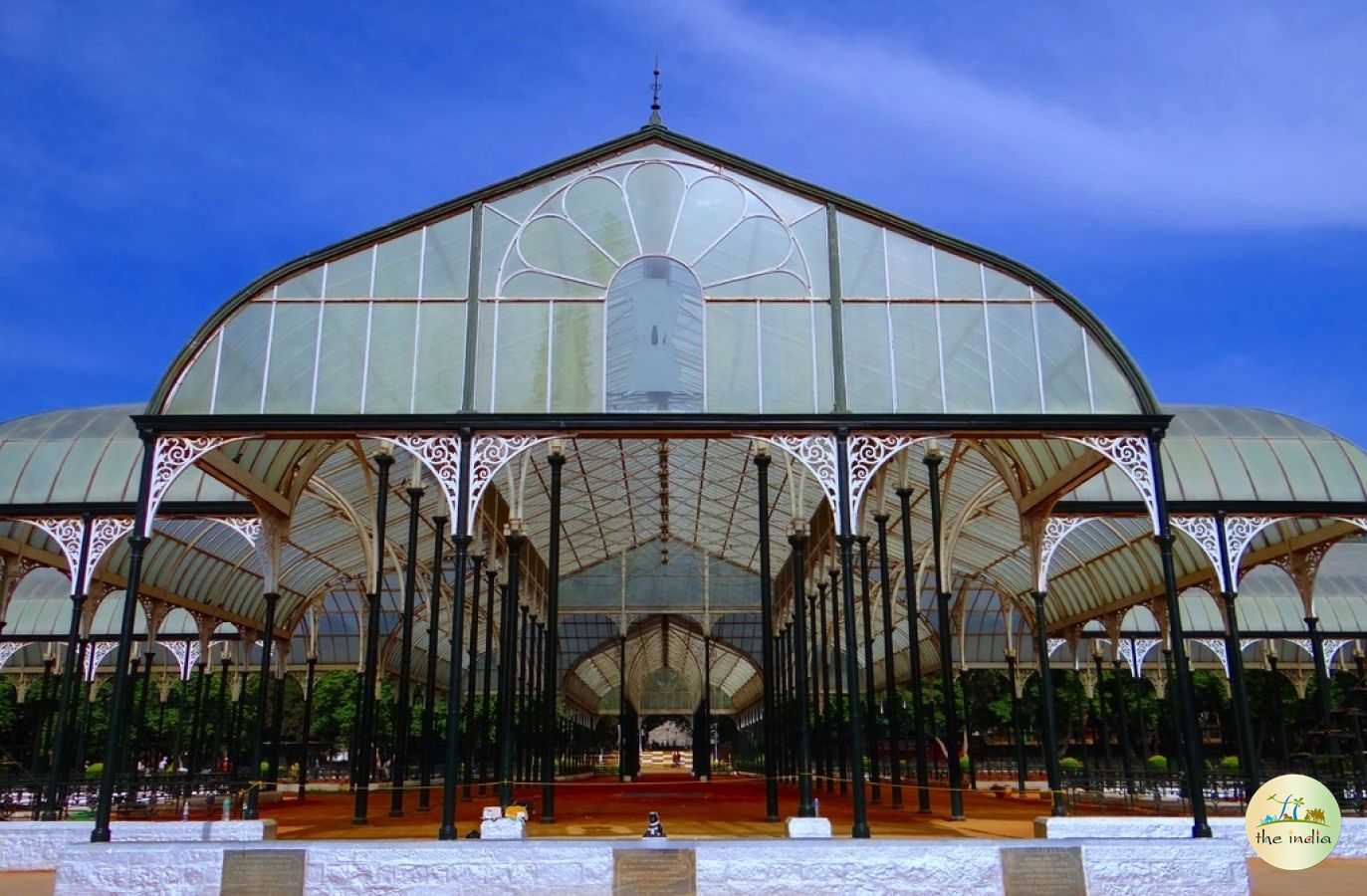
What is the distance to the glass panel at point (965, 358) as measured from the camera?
706 inches

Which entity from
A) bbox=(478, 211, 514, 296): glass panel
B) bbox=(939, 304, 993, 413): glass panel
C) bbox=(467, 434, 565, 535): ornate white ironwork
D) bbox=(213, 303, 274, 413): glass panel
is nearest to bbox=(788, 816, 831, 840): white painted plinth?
bbox=(467, 434, 565, 535): ornate white ironwork

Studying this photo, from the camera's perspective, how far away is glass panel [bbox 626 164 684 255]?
62.3 feet

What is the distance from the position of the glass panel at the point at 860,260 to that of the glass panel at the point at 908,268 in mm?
147

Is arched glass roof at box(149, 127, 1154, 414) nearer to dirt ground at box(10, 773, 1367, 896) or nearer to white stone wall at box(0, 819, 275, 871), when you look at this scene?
white stone wall at box(0, 819, 275, 871)

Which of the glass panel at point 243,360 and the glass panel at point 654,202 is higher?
the glass panel at point 654,202

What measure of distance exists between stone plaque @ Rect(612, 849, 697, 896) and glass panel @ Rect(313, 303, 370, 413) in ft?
28.5

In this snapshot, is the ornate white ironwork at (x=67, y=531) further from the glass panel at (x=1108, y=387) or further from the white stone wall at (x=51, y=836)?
the glass panel at (x=1108, y=387)

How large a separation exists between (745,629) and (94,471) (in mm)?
34282

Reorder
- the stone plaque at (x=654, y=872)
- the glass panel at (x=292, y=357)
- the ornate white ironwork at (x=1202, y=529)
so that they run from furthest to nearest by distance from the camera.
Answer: the ornate white ironwork at (x=1202, y=529) < the glass panel at (x=292, y=357) < the stone plaque at (x=654, y=872)

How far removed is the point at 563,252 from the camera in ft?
62.1

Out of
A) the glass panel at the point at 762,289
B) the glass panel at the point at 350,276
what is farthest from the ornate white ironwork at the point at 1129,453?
the glass panel at the point at 350,276

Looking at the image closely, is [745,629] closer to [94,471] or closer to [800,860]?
[94,471]

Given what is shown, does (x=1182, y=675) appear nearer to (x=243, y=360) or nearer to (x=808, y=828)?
(x=808, y=828)

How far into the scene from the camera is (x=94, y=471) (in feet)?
86.5
